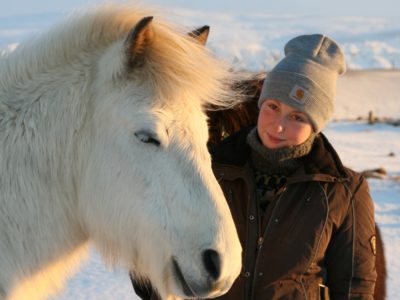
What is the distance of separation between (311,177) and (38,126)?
1205 millimetres

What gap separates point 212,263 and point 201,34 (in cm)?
113

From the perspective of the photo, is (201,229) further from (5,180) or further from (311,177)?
(5,180)

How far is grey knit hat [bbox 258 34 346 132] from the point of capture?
2369 mm

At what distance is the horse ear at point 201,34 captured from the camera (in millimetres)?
2506

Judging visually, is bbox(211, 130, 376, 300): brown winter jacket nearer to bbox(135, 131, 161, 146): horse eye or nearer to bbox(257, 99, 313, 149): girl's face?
bbox(257, 99, 313, 149): girl's face

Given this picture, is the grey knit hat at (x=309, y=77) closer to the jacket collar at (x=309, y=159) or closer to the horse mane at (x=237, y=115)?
the jacket collar at (x=309, y=159)

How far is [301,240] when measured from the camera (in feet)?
7.88

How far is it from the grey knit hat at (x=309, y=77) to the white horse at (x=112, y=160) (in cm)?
33

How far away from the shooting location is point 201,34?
255 centimetres

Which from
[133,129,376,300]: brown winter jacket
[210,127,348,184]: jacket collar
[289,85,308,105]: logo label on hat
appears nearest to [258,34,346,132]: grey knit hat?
[289,85,308,105]: logo label on hat

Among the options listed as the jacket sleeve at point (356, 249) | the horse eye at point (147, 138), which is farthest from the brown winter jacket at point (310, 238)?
the horse eye at point (147, 138)

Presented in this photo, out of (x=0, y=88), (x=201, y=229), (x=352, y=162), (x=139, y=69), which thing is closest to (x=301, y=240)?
(x=201, y=229)

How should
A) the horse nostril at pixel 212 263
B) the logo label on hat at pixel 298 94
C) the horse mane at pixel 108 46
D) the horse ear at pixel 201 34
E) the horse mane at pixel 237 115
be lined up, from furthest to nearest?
the horse mane at pixel 237 115
the horse ear at pixel 201 34
the logo label on hat at pixel 298 94
the horse mane at pixel 108 46
the horse nostril at pixel 212 263

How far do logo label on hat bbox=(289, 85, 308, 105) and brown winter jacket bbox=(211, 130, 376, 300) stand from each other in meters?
0.28
